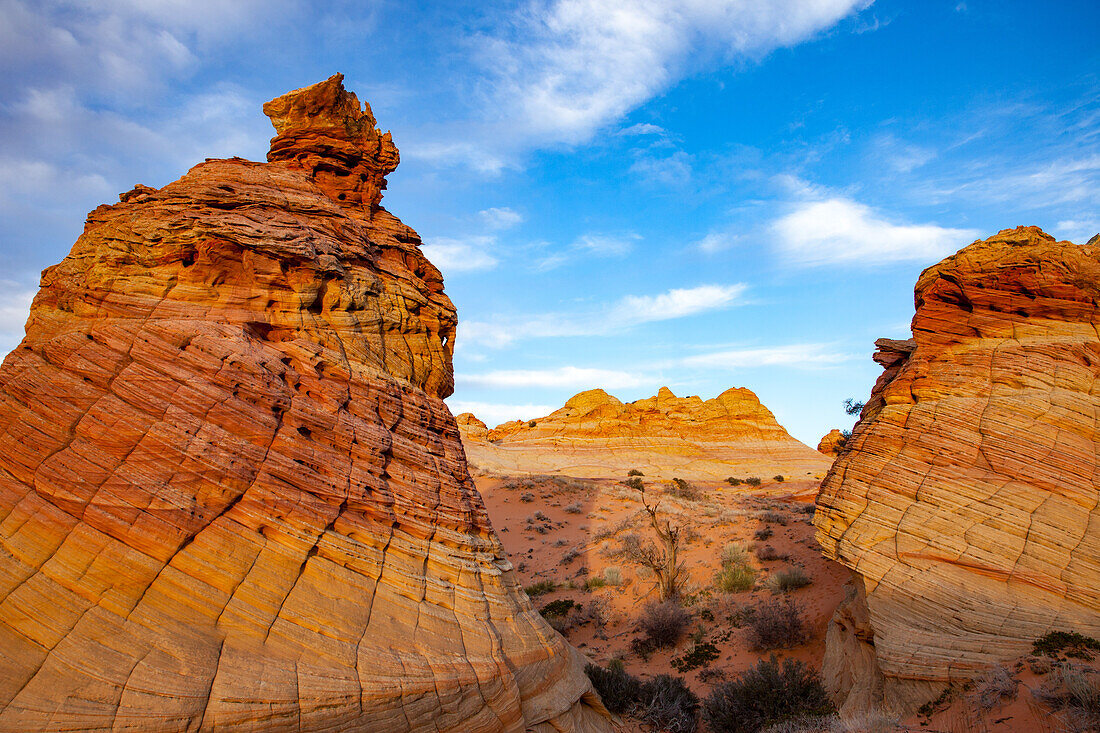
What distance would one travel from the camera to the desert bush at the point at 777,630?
545 inches

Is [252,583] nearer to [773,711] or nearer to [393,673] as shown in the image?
[393,673]

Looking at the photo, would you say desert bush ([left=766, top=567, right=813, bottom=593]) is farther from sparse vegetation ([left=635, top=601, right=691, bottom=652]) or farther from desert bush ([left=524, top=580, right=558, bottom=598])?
desert bush ([left=524, top=580, right=558, bottom=598])

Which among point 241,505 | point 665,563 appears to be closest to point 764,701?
point 665,563

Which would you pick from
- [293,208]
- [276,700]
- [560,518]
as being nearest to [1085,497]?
[276,700]

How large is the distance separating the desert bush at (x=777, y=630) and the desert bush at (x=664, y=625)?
1.96m

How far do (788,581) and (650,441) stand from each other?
41.6 meters

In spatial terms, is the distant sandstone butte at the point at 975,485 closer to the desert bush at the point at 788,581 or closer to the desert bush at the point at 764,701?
the desert bush at the point at 764,701

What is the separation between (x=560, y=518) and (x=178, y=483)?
1022 inches

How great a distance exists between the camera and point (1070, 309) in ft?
37.8

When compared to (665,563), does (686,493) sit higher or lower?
higher

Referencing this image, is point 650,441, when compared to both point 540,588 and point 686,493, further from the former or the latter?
point 540,588

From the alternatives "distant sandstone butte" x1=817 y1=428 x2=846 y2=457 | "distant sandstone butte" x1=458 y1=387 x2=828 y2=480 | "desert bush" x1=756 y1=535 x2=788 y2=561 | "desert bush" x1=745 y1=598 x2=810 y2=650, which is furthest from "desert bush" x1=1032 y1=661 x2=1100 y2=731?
"distant sandstone butte" x1=817 y1=428 x2=846 y2=457

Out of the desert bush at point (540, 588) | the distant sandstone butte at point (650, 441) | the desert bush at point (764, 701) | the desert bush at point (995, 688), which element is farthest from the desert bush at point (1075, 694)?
the distant sandstone butte at point (650, 441)

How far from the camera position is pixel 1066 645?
8.09m
